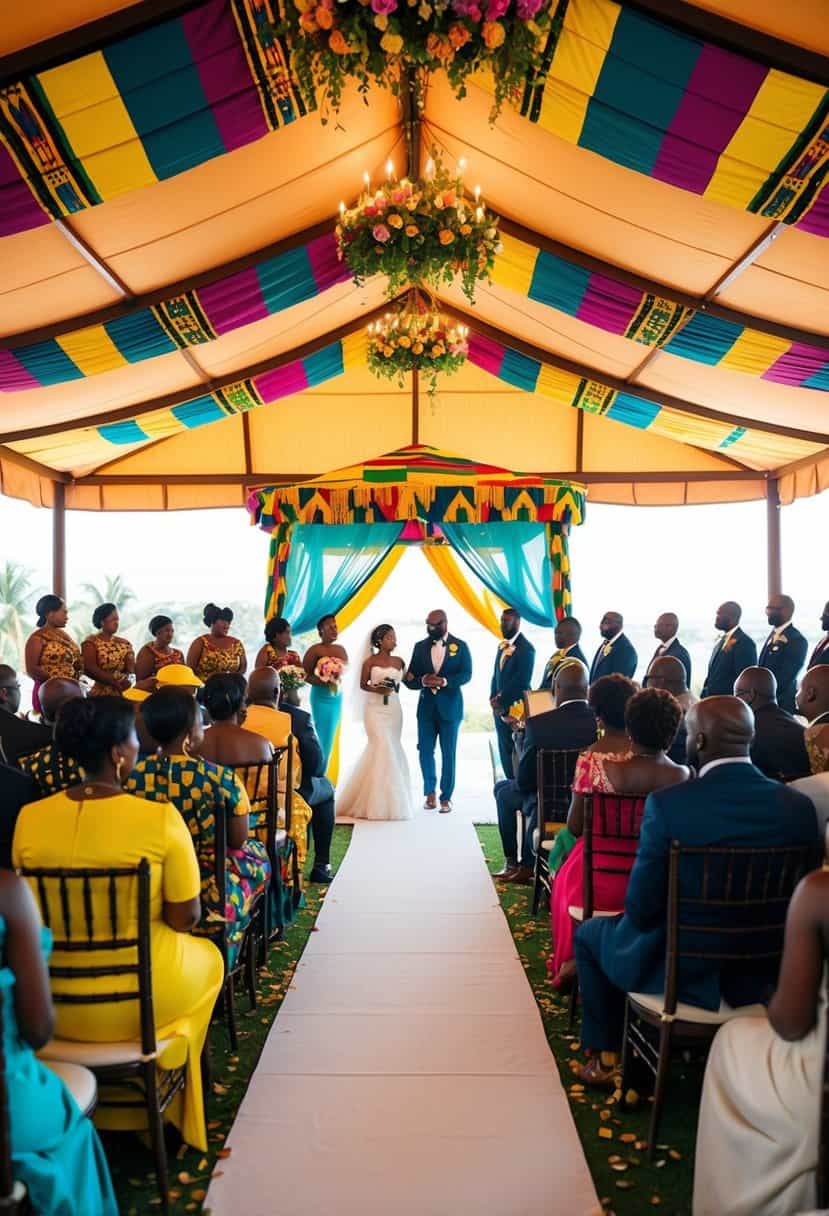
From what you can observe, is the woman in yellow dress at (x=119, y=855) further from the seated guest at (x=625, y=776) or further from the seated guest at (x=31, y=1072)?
the seated guest at (x=625, y=776)

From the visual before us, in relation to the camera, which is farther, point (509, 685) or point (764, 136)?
point (509, 685)

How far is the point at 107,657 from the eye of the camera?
660 centimetres

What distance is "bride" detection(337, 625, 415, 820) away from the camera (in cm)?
757

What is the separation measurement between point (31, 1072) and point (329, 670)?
5558 millimetres

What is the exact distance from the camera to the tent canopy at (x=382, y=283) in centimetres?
378

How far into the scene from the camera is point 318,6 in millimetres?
3084

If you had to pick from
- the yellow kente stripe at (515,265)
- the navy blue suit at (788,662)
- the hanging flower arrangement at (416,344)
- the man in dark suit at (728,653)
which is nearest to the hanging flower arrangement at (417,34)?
the yellow kente stripe at (515,265)

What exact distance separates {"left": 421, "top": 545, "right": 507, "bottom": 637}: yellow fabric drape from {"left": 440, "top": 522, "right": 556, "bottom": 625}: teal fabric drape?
47cm

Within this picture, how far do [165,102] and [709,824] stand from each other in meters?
3.73

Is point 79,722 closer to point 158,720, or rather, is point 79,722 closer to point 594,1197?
point 158,720

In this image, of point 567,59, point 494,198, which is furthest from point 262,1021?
point 494,198

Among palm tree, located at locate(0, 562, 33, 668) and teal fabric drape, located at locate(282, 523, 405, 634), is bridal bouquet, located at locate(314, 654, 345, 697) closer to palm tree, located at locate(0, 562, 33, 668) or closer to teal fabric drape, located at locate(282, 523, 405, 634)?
teal fabric drape, located at locate(282, 523, 405, 634)

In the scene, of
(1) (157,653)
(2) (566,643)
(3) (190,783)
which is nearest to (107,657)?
(1) (157,653)

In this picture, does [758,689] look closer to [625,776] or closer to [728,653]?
[625,776]
